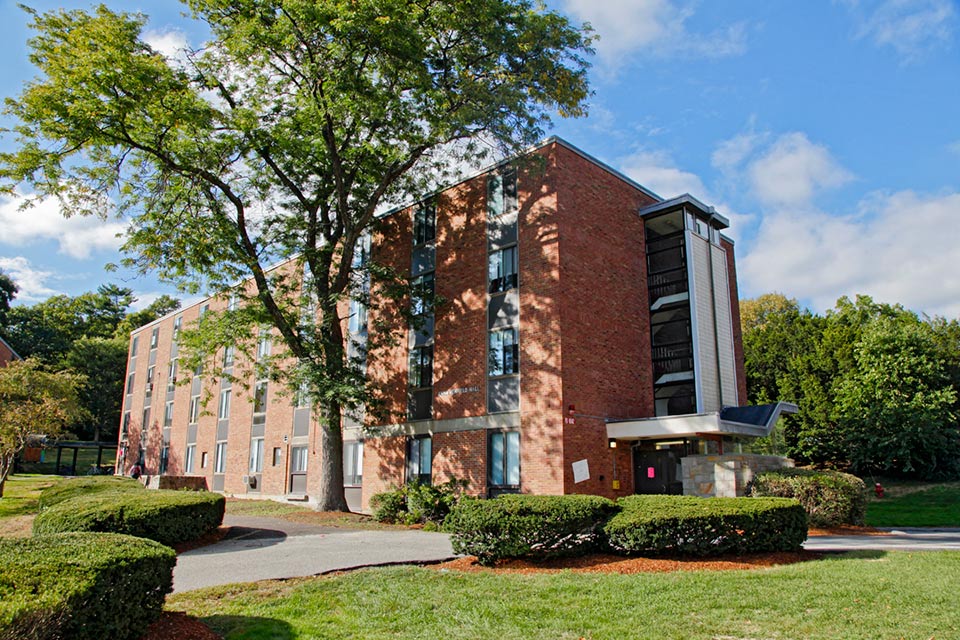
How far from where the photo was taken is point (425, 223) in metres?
24.6

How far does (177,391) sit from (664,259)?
1229 inches

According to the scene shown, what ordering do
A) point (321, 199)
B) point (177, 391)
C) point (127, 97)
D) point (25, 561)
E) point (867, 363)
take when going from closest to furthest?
point (25, 561), point (127, 97), point (321, 199), point (867, 363), point (177, 391)

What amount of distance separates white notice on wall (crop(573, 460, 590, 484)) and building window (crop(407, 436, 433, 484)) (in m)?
5.42

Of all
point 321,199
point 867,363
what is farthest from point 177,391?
point 867,363

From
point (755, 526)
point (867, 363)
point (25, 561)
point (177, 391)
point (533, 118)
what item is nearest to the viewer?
point (25, 561)

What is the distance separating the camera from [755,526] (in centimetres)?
1067

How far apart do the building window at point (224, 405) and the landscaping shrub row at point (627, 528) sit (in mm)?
27021

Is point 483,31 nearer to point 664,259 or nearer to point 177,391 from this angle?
point 664,259

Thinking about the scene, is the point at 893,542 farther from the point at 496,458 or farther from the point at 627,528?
the point at 496,458

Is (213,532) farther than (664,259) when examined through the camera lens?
No

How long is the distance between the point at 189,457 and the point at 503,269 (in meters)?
25.7

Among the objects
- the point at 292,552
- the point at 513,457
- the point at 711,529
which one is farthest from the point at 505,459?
the point at 711,529

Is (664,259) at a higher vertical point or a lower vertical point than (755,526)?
higher

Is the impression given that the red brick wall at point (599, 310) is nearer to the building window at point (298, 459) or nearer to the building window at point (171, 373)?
the building window at point (298, 459)
